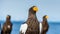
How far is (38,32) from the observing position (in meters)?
1.84

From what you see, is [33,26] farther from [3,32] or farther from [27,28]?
[3,32]

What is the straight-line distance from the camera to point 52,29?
3.13m

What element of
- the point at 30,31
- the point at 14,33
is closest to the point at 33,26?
the point at 30,31

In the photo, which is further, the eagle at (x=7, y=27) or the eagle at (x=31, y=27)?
the eagle at (x=7, y=27)

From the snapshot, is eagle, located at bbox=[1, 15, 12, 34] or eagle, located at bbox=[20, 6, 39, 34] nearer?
eagle, located at bbox=[20, 6, 39, 34]

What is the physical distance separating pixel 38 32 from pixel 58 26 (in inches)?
60.8

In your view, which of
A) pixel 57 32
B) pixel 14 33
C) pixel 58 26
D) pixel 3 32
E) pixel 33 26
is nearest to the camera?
pixel 33 26

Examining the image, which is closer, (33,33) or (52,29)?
(33,33)

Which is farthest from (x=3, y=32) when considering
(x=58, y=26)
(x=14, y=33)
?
(x=58, y=26)

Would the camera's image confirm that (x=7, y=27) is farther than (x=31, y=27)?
Yes

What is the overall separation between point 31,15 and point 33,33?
176 millimetres

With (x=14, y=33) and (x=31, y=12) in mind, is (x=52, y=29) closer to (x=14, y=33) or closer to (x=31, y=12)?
(x=14, y=33)

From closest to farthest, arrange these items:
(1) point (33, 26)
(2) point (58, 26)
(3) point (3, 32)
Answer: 1. (1) point (33, 26)
2. (3) point (3, 32)
3. (2) point (58, 26)

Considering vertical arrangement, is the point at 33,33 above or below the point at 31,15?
below
